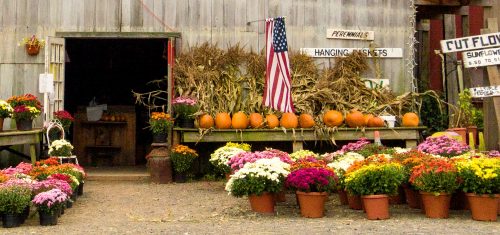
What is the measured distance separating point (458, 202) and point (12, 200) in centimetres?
595

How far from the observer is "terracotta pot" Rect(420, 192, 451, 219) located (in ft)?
28.3

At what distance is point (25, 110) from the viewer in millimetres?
12641

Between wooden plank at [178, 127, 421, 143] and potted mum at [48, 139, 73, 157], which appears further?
wooden plank at [178, 127, 421, 143]

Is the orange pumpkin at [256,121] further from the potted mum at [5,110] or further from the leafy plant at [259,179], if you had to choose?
the potted mum at [5,110]

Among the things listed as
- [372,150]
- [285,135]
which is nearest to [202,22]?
[285,135]

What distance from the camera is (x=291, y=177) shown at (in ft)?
29.1

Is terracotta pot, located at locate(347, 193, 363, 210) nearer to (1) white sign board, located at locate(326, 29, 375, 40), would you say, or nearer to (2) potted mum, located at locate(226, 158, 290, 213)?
(2) potted mum, located at locate(226, 158, 290, 213)

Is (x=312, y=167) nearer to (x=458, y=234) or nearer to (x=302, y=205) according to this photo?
(x=302, y=205)

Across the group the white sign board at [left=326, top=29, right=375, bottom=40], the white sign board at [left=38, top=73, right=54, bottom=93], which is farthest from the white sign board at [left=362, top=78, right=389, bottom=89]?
the white sign board at [left=38, top=73, right=54, bottom=93]

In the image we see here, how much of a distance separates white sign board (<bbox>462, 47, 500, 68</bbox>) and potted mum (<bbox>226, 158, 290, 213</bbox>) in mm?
4914

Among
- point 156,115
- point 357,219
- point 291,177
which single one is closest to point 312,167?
point 291,177

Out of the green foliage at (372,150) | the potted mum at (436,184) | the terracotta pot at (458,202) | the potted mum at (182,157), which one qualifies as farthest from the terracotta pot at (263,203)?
the potted mum at (182,157)

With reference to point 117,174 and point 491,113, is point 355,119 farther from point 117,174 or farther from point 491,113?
point 117,174

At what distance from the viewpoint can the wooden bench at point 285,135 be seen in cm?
1328
